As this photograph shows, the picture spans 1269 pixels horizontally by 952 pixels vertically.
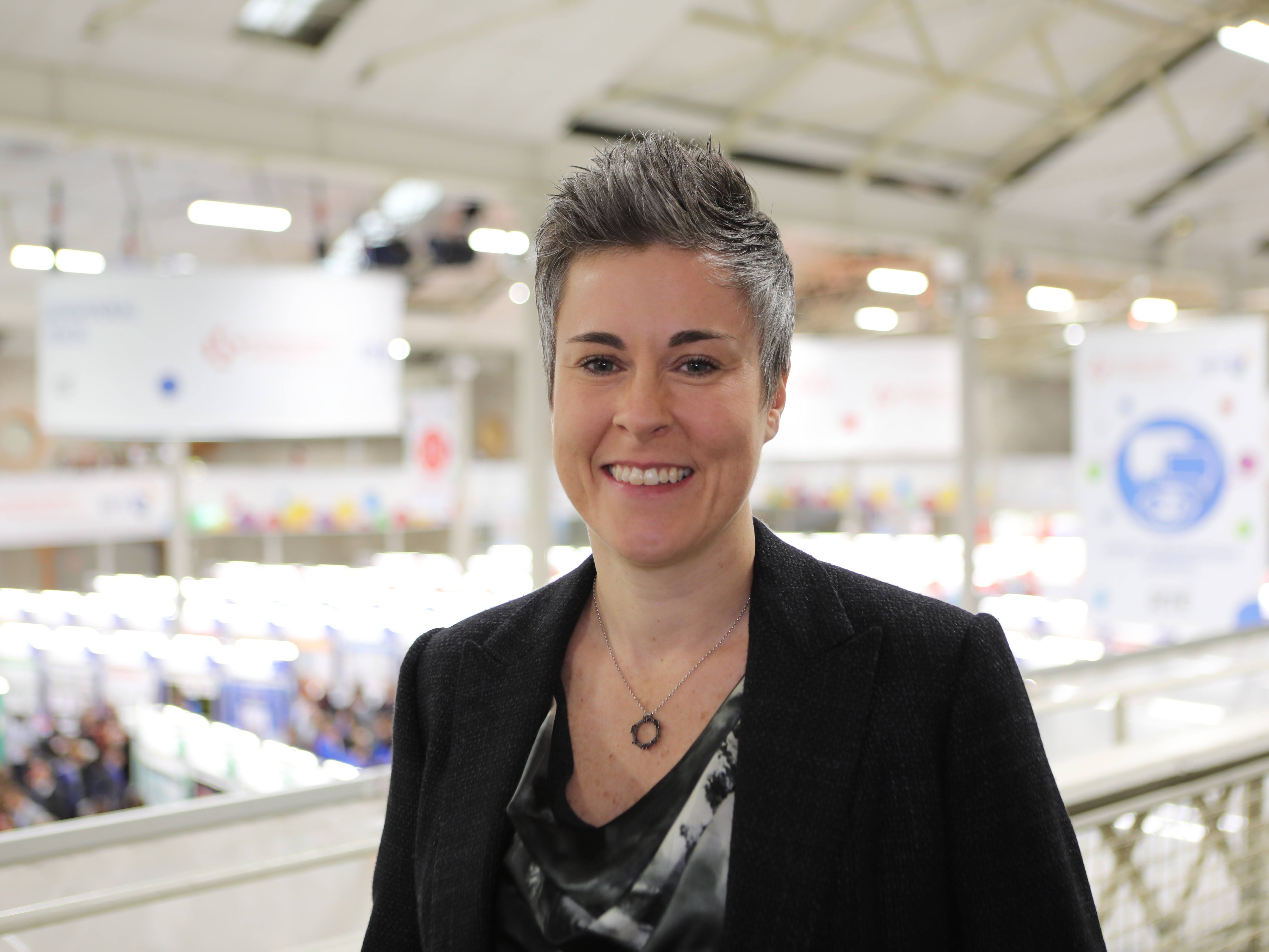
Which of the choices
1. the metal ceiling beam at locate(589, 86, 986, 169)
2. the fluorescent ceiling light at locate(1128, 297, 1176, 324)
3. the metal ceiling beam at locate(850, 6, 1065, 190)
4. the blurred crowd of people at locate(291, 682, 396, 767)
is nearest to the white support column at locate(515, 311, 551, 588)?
the metal ceiling beam at locate(589, 86, 986, 169)

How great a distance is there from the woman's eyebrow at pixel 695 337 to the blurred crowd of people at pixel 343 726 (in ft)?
37.4

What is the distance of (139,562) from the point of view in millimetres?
20766

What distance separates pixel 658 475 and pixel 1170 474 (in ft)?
26.6

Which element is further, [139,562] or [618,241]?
[139,562]

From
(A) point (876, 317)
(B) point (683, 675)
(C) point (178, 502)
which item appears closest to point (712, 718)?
(B) point (683, 675)

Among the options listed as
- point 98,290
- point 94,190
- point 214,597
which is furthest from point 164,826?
point 214,597

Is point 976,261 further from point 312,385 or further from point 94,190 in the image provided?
point 94,190

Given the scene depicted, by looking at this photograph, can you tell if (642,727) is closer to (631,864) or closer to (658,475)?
(631,864)

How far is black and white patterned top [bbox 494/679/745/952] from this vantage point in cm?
103

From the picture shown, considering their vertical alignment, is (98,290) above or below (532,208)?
below

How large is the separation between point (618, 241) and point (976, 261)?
957cm

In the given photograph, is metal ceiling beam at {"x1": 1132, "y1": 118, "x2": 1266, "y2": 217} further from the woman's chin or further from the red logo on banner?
the woman's chin

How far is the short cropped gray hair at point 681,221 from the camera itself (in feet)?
3.34

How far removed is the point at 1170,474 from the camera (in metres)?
8.04
